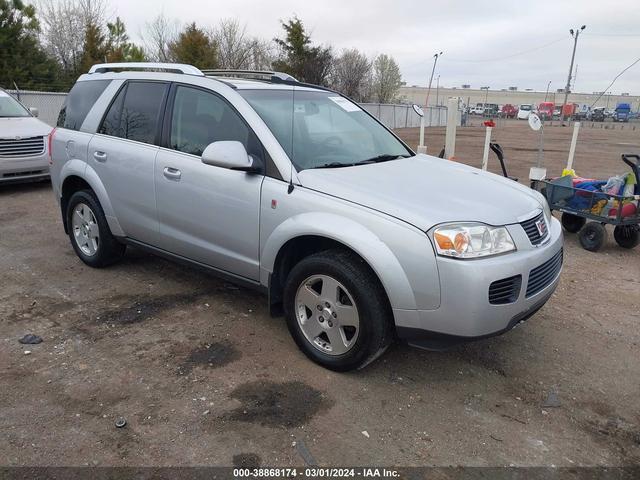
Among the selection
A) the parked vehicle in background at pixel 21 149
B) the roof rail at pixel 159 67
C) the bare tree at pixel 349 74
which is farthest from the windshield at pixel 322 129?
the bare tree at pixel 349 74

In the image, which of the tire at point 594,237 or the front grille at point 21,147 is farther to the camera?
the front grille at point 21,147

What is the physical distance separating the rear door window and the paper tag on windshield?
141cm

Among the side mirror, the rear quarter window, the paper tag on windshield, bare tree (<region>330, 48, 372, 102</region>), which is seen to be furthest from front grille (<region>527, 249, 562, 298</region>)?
bare tree (<region>330, 48, 372, 102</region>)

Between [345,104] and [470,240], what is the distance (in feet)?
6.78

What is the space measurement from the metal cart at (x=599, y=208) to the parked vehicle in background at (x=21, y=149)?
25.4ft

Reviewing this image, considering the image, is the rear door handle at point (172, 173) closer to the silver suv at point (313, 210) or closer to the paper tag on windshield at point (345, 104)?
the silver suv at point (313, 210)

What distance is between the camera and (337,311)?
10.7 ft

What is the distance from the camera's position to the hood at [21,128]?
8.80m

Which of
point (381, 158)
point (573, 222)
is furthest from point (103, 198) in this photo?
point (573, 222)

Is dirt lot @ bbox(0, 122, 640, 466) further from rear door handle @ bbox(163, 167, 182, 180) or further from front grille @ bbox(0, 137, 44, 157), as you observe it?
front grille @ bbox(0, 137, 44, 157)

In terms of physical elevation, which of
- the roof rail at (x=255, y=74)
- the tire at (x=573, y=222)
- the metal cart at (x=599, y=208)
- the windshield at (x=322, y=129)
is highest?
the roof rail at (x=255, y=74)

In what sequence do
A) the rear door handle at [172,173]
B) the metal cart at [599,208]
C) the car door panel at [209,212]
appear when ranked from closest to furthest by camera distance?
1. the car door panel at [209,212]
2. the rear door handle at [172,173]
3. the metal cart at [599,208]

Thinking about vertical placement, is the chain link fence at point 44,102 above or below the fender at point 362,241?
above

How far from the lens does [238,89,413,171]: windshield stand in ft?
12.0
